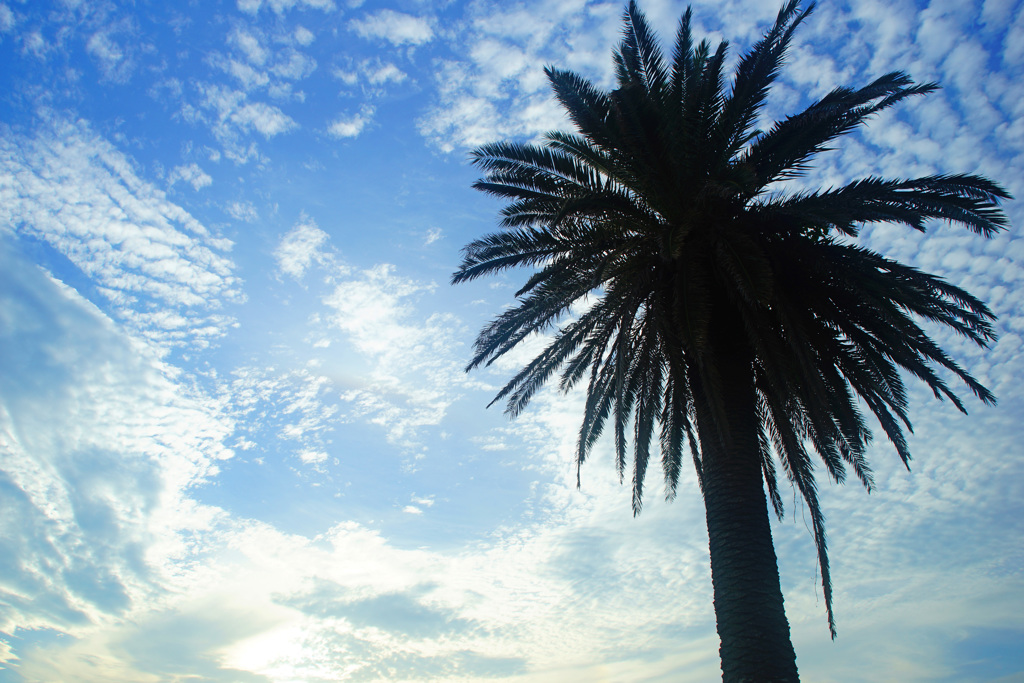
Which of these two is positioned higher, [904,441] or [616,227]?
[616,227]

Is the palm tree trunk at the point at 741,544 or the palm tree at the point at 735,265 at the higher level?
the palm tree at the point at 735,265

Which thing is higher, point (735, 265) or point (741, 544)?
point (735, 265)

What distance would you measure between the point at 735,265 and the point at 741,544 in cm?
378

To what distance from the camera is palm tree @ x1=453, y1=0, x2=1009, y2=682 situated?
8188mm

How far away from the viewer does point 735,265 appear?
8188mm

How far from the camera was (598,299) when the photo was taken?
996 cm

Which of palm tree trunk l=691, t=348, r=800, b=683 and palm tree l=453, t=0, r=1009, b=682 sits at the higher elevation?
palm tree l=453, t=0, r=1009, b=682

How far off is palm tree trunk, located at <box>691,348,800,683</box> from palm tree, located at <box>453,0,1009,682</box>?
0.08 feet

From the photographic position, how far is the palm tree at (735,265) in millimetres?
8188

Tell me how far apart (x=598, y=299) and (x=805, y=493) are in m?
4.55

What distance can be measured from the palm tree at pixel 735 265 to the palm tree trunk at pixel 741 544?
25 millimetres

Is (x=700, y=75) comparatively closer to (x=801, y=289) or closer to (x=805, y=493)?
(x=801, y=289)

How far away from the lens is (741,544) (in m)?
7.93

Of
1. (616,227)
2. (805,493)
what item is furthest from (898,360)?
(616,227)
